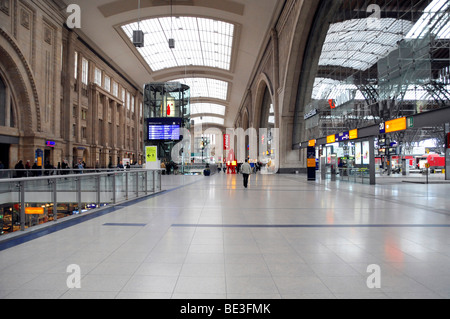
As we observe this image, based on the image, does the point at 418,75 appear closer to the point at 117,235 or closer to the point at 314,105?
the point at 314,105

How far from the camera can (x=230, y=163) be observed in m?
38.6

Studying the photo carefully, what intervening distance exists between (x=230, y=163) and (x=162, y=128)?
15650mm

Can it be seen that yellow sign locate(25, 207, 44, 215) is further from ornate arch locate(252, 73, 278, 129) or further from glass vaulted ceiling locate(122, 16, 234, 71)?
ornate arch locate(252, 73, 278, 129)

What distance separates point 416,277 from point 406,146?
42.2 m

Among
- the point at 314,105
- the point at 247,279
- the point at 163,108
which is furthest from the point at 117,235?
the point at 163,108

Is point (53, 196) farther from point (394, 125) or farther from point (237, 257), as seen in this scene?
point (394, 125)

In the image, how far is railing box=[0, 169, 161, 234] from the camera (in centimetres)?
541

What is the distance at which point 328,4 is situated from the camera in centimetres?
2058

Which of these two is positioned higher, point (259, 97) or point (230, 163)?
point (259, 97)

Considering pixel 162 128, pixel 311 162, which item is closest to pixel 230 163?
pixel 162 128

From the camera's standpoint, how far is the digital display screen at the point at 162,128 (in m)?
24.2
